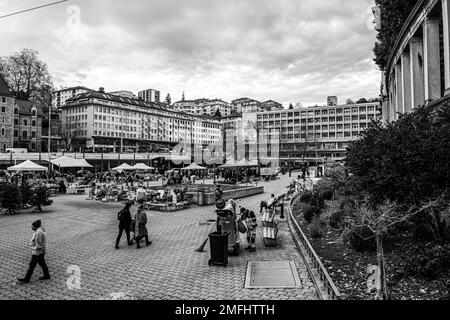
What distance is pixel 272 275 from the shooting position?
883 cm

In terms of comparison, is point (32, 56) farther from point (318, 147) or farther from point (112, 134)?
point (318, 147)

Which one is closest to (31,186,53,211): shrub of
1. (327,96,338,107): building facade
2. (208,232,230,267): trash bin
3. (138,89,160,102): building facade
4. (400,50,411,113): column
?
(208,232,230,267): trash bin

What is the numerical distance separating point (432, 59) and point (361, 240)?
40.3ft

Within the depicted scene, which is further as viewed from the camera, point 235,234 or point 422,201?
point 235,234

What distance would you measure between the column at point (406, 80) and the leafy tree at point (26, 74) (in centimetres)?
8447

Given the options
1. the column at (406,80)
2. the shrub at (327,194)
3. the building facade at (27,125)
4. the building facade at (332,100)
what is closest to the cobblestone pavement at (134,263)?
the shrub at (327,194)

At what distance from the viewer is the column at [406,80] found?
73.2 ft

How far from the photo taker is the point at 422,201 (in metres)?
7.91

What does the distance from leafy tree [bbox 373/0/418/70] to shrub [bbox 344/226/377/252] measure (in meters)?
22.3

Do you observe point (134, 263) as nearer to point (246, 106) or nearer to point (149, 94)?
point (246, 106)

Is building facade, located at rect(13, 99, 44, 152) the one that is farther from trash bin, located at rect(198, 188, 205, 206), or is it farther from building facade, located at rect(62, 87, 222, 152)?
trash bin, located at rect(198, 188, 205, 206)

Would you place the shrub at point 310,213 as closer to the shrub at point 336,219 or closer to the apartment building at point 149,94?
the shrub at point 336,219

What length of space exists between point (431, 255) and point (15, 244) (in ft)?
43.8

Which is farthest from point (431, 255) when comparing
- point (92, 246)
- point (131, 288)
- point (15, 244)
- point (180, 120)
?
point (180, 120)
